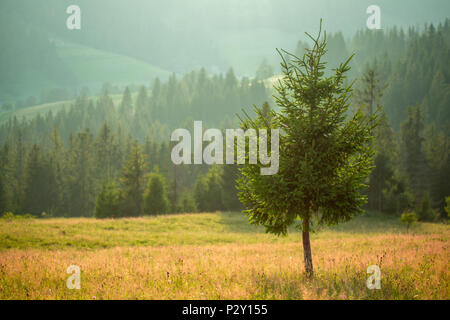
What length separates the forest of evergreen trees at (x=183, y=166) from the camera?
130 feet

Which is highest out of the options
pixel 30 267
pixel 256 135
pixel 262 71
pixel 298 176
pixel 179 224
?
pixel 262 71

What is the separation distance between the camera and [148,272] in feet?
28.7

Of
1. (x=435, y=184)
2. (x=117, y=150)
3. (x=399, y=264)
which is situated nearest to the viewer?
(x=399, y=264)

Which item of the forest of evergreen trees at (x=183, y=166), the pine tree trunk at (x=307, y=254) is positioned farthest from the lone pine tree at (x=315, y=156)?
the forest of evergreen trees at (x=183, y=166)

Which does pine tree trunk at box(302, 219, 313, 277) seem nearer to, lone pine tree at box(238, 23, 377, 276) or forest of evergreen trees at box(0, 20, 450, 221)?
lone pine tree at box(238, 23, 377, 276)

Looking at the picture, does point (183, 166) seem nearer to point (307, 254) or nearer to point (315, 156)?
point (307, 254)

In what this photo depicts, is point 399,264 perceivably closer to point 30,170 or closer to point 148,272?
point 148,272

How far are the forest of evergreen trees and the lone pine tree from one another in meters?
0.95

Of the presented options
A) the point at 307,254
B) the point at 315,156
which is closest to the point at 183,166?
the point at 307,254

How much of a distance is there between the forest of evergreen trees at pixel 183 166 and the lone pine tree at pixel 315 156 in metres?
0.95

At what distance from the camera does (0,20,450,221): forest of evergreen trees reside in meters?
39.5

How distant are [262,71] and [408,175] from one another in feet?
448

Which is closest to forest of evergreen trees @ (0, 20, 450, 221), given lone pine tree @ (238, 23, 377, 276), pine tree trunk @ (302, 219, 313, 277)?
lone pine tree @ (238, 23, 377, 276)
